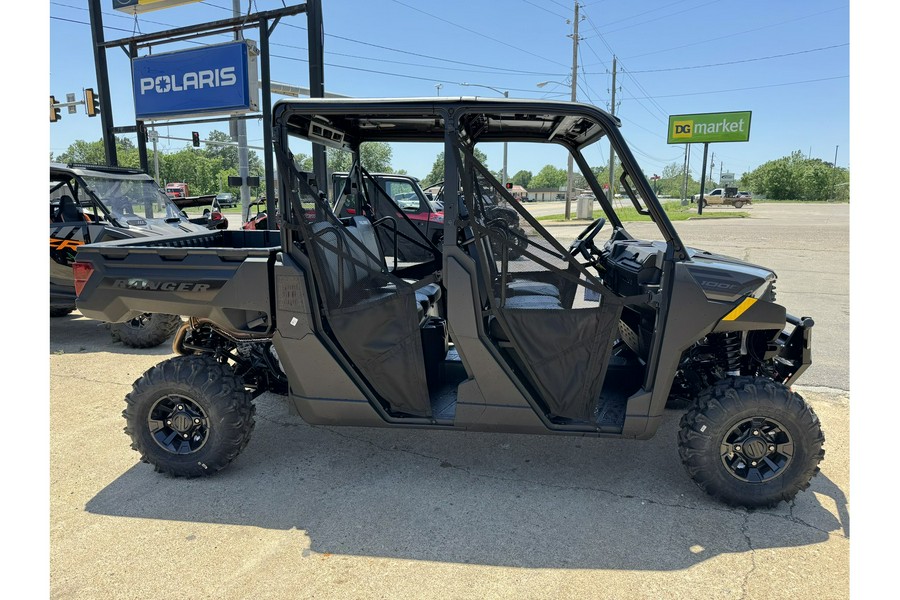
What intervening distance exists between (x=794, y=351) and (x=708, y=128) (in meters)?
44.9

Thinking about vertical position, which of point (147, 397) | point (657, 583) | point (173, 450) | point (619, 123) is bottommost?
point (657, 583)

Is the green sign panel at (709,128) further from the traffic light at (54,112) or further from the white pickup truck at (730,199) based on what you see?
the traffic light at (54,112)

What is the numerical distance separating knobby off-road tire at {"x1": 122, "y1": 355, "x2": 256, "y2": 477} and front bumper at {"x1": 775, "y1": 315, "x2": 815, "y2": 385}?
10.8ft

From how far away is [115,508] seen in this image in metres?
3.15

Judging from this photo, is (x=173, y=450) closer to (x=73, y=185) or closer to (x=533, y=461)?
(x=533, y=461)

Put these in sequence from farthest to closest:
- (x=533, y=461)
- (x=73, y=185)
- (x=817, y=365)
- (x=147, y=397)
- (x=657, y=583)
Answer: (x=73, y=185), (x=817, y=365), (x=533, y=461), (x=147, y=397), (x=657, y=583)

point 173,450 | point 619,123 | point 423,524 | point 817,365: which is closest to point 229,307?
point 173,450

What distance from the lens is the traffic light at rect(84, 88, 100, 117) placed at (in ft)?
45.5

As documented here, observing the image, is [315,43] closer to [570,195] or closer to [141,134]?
[141,134]

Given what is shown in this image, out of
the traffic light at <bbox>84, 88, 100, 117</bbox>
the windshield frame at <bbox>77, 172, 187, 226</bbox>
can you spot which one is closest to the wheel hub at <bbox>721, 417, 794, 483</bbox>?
the windshield frame at <bbox>77, 172, 187, 226</bbox>

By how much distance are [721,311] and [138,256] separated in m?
3.42

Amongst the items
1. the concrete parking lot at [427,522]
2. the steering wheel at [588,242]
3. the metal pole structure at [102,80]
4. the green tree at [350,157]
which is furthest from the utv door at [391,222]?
the metal pole structure at [102,80]

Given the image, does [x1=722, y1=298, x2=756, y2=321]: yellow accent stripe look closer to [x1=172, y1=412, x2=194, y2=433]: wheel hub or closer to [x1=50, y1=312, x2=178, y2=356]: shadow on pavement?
[x1=172, y1=412, x2=194, y2=433]: wheel hub

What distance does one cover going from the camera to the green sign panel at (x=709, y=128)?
41.6 meters
